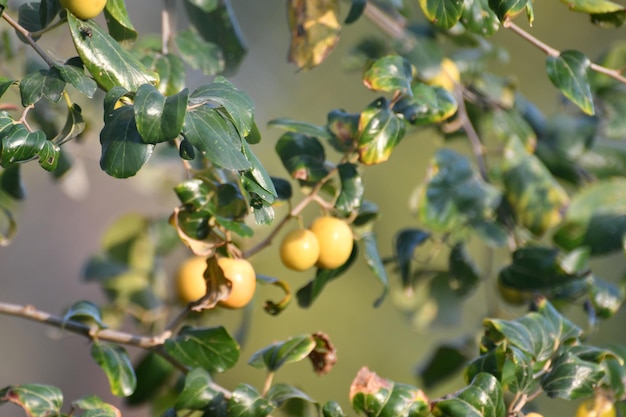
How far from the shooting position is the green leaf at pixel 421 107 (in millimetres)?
902

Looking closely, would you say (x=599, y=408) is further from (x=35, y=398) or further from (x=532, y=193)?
(x=35, y=398)

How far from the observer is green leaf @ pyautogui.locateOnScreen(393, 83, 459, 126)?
0.90 m

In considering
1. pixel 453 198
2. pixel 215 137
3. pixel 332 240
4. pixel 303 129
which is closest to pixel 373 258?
pixel 332 240

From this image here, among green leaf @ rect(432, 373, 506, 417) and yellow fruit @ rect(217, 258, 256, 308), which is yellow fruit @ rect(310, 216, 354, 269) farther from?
green leaf @ rect(432, 373, 506, 417)

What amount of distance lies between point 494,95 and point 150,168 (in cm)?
69

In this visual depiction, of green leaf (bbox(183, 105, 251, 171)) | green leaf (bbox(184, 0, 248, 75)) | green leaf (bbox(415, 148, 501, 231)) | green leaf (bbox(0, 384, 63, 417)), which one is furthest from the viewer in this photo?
green leaf (bbox(415, 148, 501, 231))

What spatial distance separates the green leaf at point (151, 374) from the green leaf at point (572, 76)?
0.67 m

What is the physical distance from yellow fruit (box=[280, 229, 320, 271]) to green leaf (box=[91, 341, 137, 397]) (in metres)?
0.21

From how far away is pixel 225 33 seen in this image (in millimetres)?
1098

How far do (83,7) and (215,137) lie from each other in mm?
190

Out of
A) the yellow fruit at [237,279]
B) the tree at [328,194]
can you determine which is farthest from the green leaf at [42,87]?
the yellow fruit at [237,279]

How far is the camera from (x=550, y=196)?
1216mm

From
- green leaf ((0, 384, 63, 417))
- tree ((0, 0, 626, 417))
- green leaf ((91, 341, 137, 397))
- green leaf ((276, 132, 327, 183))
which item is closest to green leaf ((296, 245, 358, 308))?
tree ((0, 0, 626, 417))

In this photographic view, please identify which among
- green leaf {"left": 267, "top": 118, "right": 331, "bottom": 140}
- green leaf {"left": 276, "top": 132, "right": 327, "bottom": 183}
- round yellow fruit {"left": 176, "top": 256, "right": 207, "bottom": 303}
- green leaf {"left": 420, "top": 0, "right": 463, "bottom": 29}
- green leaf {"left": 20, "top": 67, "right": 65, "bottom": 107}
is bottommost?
round yellow fruit {"left": 176, "top": 256, "right": 207, "bottom": 303}
